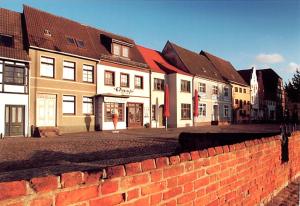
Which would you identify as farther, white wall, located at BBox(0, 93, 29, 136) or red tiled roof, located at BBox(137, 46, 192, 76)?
red tiled roof, located at BBox(137, 46, 192, 76)

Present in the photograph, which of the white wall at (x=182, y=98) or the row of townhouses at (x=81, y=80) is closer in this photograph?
the row of townhouses at (x=81, y=80)

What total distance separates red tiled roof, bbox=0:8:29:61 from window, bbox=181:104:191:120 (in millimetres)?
19323

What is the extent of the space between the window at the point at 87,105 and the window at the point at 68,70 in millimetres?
2226

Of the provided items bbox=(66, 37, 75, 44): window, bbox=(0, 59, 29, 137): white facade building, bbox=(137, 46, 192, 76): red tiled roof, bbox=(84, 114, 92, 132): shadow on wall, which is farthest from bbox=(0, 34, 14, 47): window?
bbox=(137, 46, 192, 76): red tiled roof

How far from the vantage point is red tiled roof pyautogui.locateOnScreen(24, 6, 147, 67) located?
22.8 meters

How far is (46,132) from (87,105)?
5.39 metres

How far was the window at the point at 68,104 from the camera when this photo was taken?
23.8 m

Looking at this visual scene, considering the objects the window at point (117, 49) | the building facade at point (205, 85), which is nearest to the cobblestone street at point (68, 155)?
the window at point (117, 49)

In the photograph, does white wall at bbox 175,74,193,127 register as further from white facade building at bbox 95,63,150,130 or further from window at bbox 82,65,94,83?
window at bbox 82,65,94,83

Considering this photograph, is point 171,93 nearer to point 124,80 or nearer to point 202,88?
point 202,88

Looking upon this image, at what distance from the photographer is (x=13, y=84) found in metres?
20.6

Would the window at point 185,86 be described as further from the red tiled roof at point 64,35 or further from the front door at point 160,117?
the red tiled roof at point 64,35

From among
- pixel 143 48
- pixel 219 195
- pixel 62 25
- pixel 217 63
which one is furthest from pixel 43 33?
pixel 217 63

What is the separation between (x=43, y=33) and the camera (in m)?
23.4
